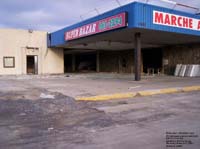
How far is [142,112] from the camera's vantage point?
782cm

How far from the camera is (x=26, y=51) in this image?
27547 mm

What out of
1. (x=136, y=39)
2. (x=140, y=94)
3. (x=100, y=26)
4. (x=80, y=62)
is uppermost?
(x=100, y=26)

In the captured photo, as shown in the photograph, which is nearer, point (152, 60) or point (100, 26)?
point (100, 26)

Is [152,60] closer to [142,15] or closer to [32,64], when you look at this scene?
[32,64]

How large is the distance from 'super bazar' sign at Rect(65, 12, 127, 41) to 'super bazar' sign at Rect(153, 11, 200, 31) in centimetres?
231

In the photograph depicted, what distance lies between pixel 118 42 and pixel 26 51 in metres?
9.97

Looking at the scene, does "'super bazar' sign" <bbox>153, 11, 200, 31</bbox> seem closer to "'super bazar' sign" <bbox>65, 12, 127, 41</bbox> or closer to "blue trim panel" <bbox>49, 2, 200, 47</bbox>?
"blue trim panel" <bbox>49, 2, 200, 47</bbox>

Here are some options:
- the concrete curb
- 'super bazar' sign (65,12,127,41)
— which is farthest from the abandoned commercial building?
the concrete curb

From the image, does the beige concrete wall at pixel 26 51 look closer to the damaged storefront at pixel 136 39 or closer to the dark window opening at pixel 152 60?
the damaged storefront at pixel 136 39

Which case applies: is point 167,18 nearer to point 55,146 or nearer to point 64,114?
point 64,114

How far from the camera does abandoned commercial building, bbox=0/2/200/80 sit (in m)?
17.2

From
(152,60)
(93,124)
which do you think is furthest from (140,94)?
(152,60)

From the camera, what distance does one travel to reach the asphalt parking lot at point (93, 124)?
502cm

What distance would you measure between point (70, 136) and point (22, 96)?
569 centimetres
